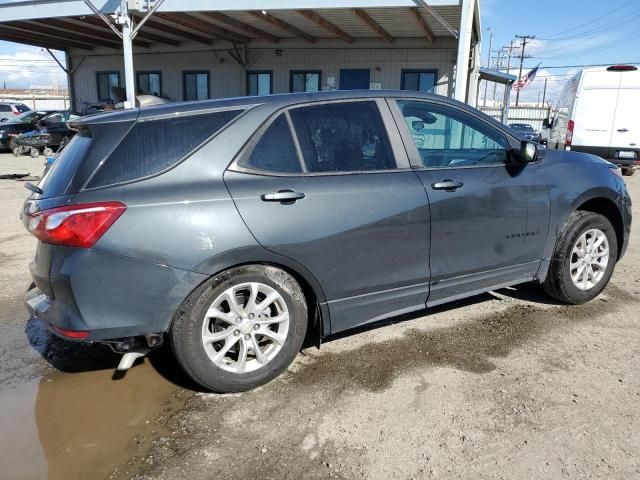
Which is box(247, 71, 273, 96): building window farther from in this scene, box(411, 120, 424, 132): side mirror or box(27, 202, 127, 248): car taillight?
box(27, 202, 127, 248): car taillight

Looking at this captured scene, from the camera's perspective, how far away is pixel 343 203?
3.13m

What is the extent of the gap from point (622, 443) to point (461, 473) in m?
0.87

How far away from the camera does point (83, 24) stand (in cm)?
1552

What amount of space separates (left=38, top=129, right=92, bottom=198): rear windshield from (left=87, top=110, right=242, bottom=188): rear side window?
0.58ft

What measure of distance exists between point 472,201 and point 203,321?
199 cm

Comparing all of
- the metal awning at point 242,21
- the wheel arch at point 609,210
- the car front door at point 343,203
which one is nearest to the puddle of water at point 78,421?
the car front door at point 343,203

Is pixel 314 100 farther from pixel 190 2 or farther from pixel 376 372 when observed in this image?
pixel 190 2

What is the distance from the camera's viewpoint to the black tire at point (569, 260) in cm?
419

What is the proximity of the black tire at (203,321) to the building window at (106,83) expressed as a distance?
20164mm

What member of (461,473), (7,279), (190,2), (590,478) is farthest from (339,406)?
(190,2)

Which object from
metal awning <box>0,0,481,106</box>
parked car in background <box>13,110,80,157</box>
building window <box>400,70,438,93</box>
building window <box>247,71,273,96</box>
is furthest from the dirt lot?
parked car in background <box>13,110,80,157</box>

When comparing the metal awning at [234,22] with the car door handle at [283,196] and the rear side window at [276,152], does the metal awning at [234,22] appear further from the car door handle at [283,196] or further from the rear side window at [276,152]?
the car door handle at [283,196]

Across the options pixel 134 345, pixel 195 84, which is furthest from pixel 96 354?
pixel 195 84

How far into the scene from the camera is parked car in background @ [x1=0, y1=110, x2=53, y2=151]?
1934 centimetres
